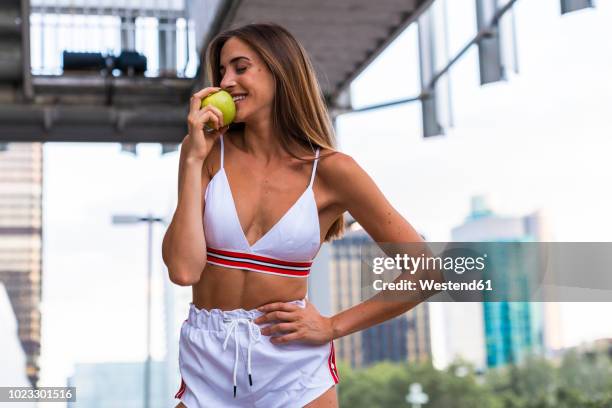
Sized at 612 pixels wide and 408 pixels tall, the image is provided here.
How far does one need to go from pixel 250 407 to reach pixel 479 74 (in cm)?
618

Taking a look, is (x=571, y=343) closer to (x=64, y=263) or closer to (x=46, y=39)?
(x=64, y=263)

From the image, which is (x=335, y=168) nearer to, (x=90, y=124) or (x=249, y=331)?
(x=249, y=331)

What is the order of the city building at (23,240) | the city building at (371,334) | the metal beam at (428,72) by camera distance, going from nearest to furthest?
the metal beam at (428,72), the city building at (23,240), the city building at (371,334)

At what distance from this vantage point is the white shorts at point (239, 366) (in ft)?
7.32

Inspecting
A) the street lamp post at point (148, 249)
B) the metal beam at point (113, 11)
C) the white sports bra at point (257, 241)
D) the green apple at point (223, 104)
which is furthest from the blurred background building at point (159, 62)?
the white sports bra at point (257, 241)

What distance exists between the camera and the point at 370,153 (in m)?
73.2

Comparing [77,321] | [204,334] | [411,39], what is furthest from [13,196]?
[204,334]

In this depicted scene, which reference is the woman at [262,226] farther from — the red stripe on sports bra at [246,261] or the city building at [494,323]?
the city building at [494,323]

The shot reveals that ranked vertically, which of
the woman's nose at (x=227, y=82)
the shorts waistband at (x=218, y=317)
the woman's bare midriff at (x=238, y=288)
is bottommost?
the shorts waistband at (x=218, y=317)

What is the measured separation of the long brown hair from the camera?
→ 2.35 meters

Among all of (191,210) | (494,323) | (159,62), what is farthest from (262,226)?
(494,323)

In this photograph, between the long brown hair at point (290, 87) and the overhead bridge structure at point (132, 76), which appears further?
the overhead bridge structure at point (132, 76)

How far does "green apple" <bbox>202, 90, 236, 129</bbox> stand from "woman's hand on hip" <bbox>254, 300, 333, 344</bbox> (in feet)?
1.40

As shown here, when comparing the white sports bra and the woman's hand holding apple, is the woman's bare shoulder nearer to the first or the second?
the white sports bra
